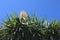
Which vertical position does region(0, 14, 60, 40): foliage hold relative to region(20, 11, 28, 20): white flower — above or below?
below

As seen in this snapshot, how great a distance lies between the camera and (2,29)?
12211mm

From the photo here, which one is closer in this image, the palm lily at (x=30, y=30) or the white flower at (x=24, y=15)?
the palm lily at (x=30, y=30)

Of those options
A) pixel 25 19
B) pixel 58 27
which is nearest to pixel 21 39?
pixel 25 19

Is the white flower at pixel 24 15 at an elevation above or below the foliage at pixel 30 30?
above

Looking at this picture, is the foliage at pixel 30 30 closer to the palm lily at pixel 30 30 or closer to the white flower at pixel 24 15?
A: the palm lily at pixel 30 30

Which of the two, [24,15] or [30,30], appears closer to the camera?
[30,30]

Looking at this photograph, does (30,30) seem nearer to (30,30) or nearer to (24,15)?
(30,30)

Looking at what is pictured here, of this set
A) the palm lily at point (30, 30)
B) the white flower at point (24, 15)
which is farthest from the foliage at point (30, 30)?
the white flower at point (24, 15)

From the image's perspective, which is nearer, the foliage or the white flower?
the foliage

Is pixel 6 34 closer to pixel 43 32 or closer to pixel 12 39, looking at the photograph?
pixel 12 39

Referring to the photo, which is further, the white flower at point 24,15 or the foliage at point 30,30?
the white flower at point 24,15

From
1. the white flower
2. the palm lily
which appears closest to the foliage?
the palm lily

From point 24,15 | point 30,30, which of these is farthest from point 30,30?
point 24,15

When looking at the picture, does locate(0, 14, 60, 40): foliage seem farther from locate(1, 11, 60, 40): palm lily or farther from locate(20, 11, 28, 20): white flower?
locate(20, 11, 28, 20): white flower
